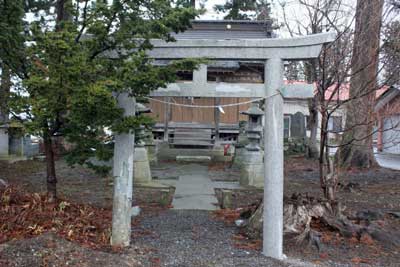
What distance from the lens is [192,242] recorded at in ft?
17.2

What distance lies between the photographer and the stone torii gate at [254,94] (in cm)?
482

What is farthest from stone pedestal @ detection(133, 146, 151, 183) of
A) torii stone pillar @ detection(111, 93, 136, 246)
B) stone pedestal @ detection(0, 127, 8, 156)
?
stone pedestal @ detection(0, 127, 8, 156)

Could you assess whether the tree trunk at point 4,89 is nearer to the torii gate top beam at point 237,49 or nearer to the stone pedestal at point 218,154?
the torii gate top beam at point 237,49

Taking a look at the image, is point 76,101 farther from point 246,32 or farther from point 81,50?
point 246,32

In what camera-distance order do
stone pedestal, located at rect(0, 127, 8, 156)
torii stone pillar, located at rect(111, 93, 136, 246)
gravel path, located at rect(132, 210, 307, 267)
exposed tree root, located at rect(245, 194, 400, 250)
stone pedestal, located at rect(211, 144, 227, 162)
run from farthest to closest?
stone pedestal, located at rect(211, 144, 227, 162) → stone pedestal, located at rect(0, 127, 8, 156) → exposed tree root, located at rect(245, 194, 400, 250) → torii stone pillar, located at rect(111, 93, 136, 246) → gravel path, located at rect(132, 210, 307, 267)

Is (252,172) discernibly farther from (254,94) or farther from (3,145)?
(3,145)

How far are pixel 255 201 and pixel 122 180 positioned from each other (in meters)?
3.95

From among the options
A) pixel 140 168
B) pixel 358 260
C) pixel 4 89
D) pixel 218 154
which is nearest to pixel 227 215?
pixel 358 260

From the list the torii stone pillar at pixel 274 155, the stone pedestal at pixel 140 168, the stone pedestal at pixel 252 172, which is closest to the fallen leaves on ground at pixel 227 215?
the torii stone pillar at pixel 274 155

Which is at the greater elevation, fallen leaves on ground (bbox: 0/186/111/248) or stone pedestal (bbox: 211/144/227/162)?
stone pedestal (bbox: 211/144/227/162)

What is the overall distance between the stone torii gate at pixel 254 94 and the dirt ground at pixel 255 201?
422mm

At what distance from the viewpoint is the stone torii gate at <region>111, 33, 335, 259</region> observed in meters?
4.82

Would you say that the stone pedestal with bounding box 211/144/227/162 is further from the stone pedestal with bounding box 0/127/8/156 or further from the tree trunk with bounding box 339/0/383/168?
the tree trunk with bounding box 339/0/383/168

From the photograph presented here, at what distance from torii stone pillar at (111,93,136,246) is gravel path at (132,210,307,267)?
0.97ft
